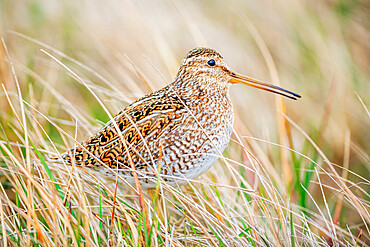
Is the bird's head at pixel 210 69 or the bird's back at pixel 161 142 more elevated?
the bird's head at pixel 210 69

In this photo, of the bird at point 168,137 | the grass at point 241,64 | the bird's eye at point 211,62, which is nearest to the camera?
the bird at point 168,137

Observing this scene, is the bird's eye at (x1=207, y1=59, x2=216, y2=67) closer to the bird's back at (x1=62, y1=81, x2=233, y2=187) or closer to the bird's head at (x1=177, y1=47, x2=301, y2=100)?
the bird's head at (x1=177, y1=47, x2=301, y2=100)

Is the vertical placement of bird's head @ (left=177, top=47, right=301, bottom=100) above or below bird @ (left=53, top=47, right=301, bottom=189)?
above

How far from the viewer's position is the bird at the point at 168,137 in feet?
A: 11.1

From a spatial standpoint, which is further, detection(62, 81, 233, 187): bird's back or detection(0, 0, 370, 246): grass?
detection(0, 0, 370, 246): grass

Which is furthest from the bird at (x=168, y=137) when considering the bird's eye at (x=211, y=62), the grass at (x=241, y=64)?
the grass at (x=241, y=64)

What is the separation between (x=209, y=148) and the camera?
344 cm

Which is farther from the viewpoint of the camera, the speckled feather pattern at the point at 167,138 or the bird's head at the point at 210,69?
the bird's head at the point at 210,69

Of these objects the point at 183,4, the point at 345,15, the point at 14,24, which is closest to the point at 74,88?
the point at 14,24

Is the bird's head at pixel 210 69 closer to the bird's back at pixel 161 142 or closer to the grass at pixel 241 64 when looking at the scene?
the bird's back at pixel 161 142

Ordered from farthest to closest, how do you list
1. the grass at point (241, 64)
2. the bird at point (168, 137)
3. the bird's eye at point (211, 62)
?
the grass at point (241, 64) < the bird's eye at point (211, 62) < the bird at point (168, 137)

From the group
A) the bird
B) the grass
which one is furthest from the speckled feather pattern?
the grass

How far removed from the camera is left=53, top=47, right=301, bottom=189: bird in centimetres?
339

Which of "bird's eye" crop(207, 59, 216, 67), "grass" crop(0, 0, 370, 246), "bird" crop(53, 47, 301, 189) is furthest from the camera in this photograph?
"grass" crop(0, 0, 370, 246)
